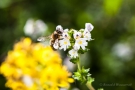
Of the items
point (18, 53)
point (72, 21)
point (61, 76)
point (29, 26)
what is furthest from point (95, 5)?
point (61, 76)

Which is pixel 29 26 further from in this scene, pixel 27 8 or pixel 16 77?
pixel 16 77

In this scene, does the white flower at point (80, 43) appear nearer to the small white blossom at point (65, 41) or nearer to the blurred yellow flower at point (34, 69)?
the small white blossom at point (65, 41)

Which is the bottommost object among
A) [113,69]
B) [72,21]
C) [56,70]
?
[56,70]

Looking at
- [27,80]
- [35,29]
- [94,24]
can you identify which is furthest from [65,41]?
[94,24]

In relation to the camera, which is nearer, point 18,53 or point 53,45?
point 53,45

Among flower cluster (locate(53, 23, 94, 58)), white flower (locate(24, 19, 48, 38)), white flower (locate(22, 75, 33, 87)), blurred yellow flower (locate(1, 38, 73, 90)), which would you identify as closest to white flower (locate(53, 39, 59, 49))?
flower cluster (locate(53, 23, 94, 58))

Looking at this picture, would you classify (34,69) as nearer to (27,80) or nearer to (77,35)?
(27,80)
